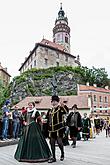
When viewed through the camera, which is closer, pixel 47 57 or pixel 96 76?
pixel 47 57

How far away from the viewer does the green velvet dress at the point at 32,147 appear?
22.6 ft

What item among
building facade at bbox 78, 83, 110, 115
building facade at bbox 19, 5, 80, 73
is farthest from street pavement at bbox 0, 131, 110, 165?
building facade at bbox 19, 5, 80, 73

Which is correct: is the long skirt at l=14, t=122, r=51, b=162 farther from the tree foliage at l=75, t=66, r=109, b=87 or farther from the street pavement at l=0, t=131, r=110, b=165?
the tree foliage at l=75, t=66, r=109, b=87

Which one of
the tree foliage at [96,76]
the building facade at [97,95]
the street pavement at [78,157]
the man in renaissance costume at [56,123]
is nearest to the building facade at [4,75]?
the tree foliage at [96,76]

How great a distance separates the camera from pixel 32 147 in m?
6.94

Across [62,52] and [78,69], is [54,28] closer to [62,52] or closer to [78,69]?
[62,52]

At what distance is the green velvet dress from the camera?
688 cm

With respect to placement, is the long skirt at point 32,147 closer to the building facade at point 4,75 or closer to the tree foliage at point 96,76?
the tree foliage at point 96,76

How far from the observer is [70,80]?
258ft

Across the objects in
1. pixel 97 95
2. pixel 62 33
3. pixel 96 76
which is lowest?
pixel 97 95

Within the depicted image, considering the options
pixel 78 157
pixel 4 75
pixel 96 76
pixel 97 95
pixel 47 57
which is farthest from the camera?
pixel 4 75

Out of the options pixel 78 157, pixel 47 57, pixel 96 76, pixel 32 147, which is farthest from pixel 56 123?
pixel 96 76

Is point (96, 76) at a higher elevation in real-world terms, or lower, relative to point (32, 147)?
higher

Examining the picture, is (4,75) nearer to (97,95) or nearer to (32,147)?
(97,95)
